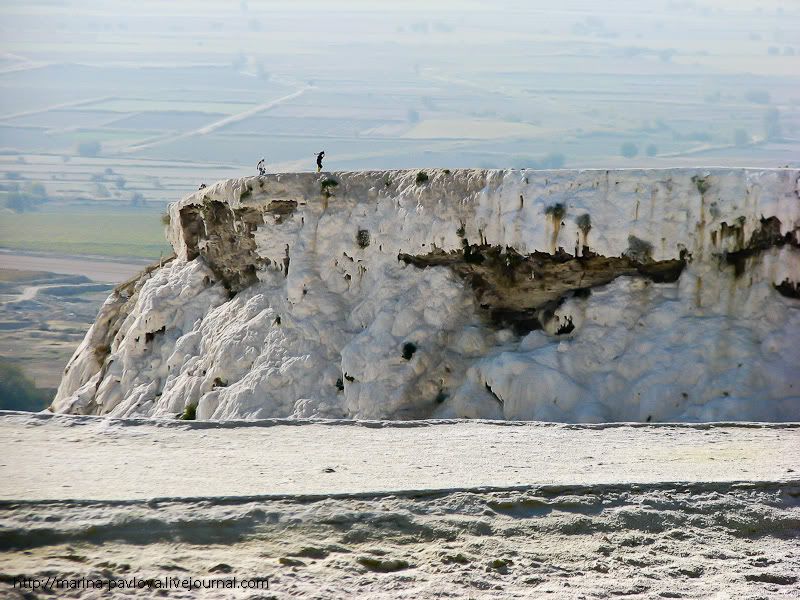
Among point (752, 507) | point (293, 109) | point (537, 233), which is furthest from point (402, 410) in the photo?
point (293, 109)

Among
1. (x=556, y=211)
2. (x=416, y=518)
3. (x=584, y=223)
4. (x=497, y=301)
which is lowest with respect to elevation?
(x=416, y=518)

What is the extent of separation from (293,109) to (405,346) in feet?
281

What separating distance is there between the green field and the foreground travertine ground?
29134 mm

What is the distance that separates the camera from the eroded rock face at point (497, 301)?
15.0 m

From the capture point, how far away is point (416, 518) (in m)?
10.2

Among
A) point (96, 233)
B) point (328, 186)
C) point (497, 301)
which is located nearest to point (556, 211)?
point (497, 301)

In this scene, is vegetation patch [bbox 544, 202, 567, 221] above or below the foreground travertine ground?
above

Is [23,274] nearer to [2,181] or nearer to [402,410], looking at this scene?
[2,181]

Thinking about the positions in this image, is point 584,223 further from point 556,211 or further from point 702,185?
point 702,185

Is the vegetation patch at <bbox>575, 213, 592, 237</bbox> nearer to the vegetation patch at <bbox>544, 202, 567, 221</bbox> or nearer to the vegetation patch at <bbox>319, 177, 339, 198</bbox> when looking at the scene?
the vegetation patch at <bbox>544, 202, 567, 221</bbox>

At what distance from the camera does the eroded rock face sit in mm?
15031

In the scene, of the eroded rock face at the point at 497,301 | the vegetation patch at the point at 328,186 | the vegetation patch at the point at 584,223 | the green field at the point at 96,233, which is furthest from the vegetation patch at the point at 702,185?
the green field at the point at 96,233

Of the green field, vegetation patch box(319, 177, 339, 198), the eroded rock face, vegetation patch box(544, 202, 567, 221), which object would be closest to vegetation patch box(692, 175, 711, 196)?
the eroded rock face

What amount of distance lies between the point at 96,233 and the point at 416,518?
52.7 metres
